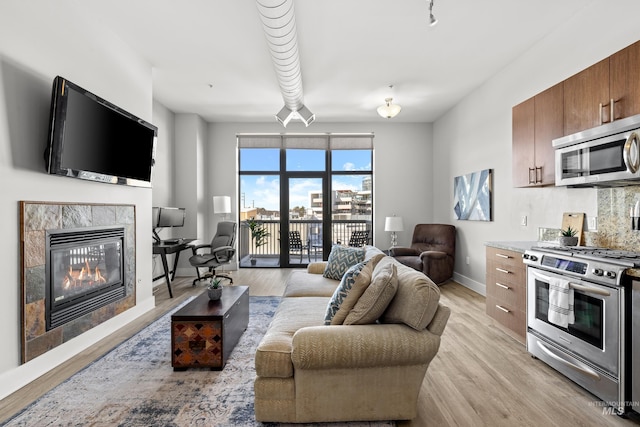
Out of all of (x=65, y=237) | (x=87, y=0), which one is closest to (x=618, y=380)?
(x=65, y=237)

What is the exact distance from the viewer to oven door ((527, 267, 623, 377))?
1875 millimetres

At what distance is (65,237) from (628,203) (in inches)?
174

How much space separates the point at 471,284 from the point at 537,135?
2.58 meters

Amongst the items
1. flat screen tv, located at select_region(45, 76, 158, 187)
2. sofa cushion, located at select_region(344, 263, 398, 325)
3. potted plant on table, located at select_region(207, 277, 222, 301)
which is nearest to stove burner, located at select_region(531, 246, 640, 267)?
sofa cushion, located at select_region(344, 263, 398, 325)

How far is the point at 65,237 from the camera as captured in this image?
258 centimetres

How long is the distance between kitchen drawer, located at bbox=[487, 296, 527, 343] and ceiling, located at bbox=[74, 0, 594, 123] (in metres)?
2.64

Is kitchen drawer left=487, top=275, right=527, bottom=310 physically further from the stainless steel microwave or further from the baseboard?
the baseboard

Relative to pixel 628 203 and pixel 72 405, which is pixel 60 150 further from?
pixel 628 203

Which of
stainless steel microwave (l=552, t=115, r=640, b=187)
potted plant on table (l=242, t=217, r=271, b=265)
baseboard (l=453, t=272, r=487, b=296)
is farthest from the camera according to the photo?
potted plant on table (l=242, t=217, r=271, b=265)

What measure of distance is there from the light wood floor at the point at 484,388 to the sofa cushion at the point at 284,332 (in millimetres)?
783

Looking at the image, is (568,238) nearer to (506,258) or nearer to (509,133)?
(506,258)

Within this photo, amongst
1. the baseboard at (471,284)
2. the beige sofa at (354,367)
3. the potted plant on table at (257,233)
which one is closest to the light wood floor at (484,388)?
the beige sofa at (354,367)

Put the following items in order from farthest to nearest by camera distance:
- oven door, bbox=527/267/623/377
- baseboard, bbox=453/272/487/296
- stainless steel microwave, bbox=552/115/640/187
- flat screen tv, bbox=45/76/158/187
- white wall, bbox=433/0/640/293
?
baseboard, bbox=453/272/487/296
white wall, bbox=433/0/640/293
flat screen tv, bbox=45/76/158/187
stainless steel microwave, bbox=552/115/640/187
oven door, bbox=527/267/623/377

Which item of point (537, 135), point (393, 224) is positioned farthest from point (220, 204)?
point (537, 135)
